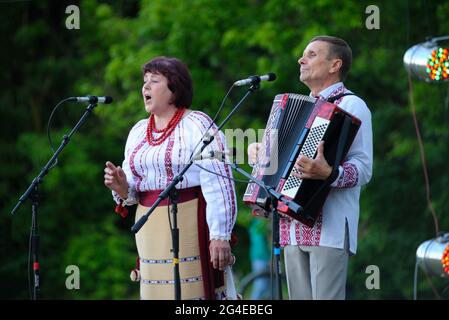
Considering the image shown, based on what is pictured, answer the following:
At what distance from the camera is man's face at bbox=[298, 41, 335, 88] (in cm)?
566

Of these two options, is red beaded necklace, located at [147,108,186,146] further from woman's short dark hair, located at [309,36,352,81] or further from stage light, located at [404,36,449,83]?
stage light, located at [404,36,449,83]

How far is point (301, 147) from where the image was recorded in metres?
5.37

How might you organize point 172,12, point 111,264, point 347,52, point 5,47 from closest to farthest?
1. point 347,52
2. point 172,12
3. point 111,264
4. point 5,47

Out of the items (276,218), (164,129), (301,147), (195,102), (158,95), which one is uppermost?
(195,102)

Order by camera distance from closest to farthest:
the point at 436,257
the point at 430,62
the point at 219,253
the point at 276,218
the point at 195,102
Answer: the point at 276,218 → the point at 219,253 → the point at 436,257 → the point at 430,62 → the point at 195,102

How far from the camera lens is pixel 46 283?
1438 centimetres

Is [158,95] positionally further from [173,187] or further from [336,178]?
[336,178]

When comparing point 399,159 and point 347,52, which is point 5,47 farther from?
point 347,52

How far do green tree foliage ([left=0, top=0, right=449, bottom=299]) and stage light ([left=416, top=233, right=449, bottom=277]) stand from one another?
3.94 m

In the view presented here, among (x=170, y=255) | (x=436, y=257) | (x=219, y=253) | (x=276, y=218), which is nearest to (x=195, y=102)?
(x=436, y=257)

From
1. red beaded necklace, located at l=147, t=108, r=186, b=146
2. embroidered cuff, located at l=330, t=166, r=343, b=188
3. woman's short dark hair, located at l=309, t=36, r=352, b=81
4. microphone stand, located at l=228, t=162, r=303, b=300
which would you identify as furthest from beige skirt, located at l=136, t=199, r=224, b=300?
woman's short dark hair, located at l=309, t=36, r=352, b=81

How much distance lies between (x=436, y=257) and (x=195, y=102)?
6.24 meters

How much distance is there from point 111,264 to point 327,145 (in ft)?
30.6

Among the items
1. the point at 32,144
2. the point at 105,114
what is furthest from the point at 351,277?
the point at 32,144
